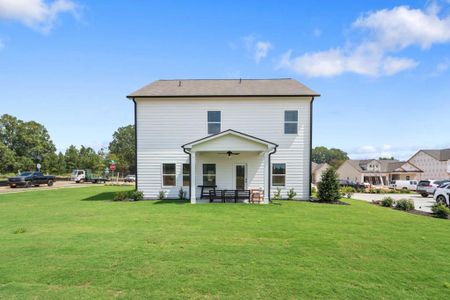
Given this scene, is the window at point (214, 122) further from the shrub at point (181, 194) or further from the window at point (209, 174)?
the shrub at point (181, 194)

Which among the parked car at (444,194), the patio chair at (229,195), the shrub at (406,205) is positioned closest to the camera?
the shrub at (406,205)

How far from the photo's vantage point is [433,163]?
53500 millimetres

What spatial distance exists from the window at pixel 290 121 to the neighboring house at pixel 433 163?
4776 centimetres

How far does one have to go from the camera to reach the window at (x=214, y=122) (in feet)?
58.6

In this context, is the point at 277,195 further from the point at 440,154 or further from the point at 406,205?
the point at 440,154

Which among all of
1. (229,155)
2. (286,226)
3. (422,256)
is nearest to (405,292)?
(422,256)

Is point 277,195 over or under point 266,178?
under

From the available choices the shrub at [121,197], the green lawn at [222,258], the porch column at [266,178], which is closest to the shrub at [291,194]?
the porch column at [266,178]

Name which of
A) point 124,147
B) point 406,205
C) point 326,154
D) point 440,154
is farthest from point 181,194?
point 326,154

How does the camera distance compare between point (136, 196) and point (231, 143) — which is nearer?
point (231, 143)

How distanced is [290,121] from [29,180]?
30.8 metres

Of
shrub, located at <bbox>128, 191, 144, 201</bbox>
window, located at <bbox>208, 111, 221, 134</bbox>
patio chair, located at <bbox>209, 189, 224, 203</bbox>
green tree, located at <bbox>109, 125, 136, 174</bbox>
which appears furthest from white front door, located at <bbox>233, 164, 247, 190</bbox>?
green tree, located at <bbox>109, 125, 136, 174</bbox>

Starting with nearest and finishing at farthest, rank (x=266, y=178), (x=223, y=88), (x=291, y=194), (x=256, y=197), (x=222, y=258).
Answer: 1. (x=222, y=258)
2. (x=266, y=178)
3. (x=256, y=197)
4. (x=291, y=194)
5. (x=223, y=88)

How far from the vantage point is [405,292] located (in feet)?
14.9
